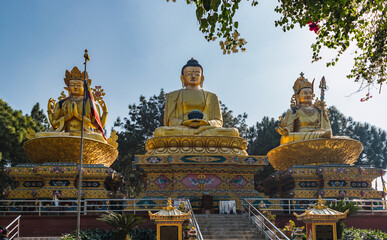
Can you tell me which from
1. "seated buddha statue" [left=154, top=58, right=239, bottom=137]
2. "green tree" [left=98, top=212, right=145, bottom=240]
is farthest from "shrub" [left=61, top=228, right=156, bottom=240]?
"seated buddha statue" [left=154, top=58, right=239, bottom=137]

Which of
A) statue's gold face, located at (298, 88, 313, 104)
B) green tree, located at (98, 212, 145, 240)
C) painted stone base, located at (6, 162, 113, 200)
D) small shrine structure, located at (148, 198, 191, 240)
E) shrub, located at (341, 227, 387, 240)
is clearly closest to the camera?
small shrine structure, located at (148, 198, 191, 240)

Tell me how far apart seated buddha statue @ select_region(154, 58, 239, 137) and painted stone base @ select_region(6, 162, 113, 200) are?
2945mm

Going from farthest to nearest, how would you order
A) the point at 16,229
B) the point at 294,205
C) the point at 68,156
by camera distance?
the point at 68,156 → the point at 294,205 → the point at 16,229

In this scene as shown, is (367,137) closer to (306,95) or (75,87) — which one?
(306,95)

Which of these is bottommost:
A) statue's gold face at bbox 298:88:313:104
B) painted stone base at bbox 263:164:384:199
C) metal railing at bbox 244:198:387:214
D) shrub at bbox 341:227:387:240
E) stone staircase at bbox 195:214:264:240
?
shrub at bbox 341:227:387:240

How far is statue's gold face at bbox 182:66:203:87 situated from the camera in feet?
65.3

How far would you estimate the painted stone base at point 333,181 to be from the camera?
53.6 ft

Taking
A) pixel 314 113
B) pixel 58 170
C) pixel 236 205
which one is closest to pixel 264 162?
pixel 236 205

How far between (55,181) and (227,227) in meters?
6.98

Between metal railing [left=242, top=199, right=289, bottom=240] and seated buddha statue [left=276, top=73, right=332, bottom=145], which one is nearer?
metal railing [left=242, top=199, right=289, bottom=240]

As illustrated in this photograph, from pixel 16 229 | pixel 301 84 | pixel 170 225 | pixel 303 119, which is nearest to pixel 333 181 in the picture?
pixel 303 119

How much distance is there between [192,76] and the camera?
1989 centimetres

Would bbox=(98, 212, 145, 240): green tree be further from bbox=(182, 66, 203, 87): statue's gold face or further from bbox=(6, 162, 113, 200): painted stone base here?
bbox=(182, 66, 203, 87): statue's gold face

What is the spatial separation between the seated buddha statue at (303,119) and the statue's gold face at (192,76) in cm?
425
